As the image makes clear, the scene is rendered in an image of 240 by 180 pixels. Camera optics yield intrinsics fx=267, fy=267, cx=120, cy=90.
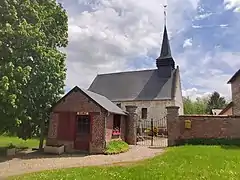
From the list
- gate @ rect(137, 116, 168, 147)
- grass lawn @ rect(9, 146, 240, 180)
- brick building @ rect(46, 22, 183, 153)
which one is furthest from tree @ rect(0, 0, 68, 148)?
gate @ rect(137, 116, 168, 147)

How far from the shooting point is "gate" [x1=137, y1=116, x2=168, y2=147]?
74.3 ft

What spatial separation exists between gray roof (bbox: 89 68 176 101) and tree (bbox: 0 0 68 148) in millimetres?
18856

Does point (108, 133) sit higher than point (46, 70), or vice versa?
point (46, 70)

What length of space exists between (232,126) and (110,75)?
2792 cm

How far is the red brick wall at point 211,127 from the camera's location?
17344mm

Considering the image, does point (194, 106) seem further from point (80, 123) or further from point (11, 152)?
point (11, 152)

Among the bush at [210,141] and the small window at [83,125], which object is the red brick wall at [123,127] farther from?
the bush at [210,141]

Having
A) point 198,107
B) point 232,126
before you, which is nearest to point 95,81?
point 198,107

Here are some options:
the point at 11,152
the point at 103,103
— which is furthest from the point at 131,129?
the point at 11,152

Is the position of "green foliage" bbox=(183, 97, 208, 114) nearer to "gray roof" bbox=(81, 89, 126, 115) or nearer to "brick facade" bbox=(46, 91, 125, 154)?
"gray roof" bbox=(81, 89, 126, 115)

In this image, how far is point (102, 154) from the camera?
54.4 feet

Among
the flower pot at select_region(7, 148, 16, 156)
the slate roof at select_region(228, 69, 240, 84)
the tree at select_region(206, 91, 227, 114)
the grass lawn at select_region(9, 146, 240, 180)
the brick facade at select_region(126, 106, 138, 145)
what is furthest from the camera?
the tree at select_region(206, 91, 227, 114)

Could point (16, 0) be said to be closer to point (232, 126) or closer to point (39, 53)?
point (39, 53)

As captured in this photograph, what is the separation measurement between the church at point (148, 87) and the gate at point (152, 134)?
1.84 metres
